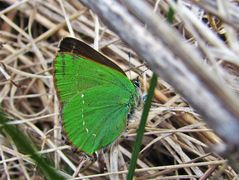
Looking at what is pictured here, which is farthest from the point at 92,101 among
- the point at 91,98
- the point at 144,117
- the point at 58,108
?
the point at 144,117

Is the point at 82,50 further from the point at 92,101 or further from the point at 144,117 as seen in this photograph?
the point at 144,117

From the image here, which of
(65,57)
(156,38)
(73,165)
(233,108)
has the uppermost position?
(65,57)

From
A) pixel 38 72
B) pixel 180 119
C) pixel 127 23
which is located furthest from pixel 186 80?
pixel 38 72

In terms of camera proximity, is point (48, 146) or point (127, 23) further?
point (48, 146)

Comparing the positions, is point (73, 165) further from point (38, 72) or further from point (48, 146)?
point (38, 72)

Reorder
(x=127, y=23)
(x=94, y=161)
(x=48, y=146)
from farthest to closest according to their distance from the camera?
(x=48, y=146)
(x=94, y=161)
(x=127, y=23)

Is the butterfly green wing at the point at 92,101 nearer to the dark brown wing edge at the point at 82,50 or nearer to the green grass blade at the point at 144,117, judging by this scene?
the dark brown wing edge at the point at 82,50

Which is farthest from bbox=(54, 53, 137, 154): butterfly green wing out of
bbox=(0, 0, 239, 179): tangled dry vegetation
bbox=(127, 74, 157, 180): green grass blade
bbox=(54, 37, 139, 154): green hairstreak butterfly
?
bbox=(127, 74, 157, 180): green grass blade

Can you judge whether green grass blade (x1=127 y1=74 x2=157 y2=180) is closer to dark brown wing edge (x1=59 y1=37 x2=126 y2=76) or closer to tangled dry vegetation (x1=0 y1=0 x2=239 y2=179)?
tangled dry vegetation (x1=0 y1=0 x2=239 y2=179)
